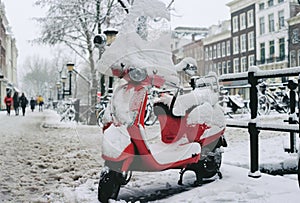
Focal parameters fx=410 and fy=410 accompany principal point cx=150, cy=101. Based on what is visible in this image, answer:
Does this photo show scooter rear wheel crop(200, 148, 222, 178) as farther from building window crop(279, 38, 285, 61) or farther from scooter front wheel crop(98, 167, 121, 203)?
building window crop(279, 38, 285, 61)

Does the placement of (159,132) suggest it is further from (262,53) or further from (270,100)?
(262,53)

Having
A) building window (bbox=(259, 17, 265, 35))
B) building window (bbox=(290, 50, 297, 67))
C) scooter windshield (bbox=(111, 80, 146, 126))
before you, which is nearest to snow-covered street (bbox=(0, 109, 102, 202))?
scooter windshield (bbox=(111, 80, 146, 126))

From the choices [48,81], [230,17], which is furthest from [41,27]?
A: [48,81]

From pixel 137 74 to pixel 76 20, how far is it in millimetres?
18275

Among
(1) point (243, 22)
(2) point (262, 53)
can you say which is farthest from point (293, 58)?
(1) point (243, 22)

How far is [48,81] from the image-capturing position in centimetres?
8094

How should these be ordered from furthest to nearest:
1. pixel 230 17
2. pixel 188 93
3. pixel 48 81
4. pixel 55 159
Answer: pixel 48 81, pixel 230 17, pixel 55 159, pixel 188 93

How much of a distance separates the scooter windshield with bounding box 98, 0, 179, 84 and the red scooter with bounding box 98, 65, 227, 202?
2.3 inches

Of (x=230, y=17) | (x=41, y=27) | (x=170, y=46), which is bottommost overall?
(x=170, y=46)

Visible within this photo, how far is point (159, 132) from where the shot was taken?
3.77 m

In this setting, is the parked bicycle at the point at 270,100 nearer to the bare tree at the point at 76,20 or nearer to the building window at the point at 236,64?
the bare tree at the point at 76,20

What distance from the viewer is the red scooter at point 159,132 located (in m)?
3.12

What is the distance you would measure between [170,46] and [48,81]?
80.1 metres

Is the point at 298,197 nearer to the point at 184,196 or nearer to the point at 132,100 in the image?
the point at 184,196
